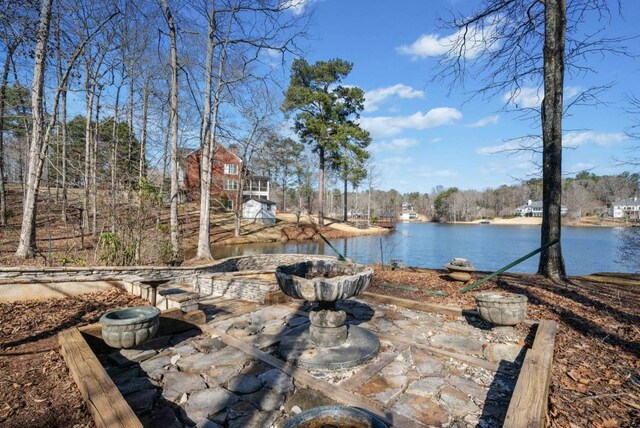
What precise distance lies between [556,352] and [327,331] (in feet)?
8.41

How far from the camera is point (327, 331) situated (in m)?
3.79

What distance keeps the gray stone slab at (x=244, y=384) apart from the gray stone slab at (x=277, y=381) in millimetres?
69

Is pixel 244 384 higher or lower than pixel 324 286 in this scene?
lower

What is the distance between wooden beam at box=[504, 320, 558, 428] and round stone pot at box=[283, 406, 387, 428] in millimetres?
889

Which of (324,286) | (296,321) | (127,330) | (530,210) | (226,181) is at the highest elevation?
(226,181)

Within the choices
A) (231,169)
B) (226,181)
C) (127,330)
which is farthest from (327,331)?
(231,169)

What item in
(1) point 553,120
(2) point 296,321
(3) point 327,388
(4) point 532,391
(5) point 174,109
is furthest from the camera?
(5) point 174,109

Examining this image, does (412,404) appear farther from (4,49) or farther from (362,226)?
(362,226)

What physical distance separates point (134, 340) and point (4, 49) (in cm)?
572

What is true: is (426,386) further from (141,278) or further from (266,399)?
(141,278)

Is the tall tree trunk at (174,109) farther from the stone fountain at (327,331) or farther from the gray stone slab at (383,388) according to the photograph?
the gray stone slab at (383,388)

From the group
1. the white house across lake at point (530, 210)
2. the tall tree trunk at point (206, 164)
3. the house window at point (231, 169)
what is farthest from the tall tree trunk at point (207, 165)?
the white house across lake at point (530, 210)

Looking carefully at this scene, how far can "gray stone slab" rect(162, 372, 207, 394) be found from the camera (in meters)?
2.92

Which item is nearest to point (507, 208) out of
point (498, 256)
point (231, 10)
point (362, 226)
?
point (362, 226)
